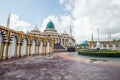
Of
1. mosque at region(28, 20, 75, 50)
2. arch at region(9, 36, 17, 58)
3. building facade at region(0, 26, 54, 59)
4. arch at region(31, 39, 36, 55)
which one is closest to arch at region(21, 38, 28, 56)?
building facade at region(0, 26, 54, 59)

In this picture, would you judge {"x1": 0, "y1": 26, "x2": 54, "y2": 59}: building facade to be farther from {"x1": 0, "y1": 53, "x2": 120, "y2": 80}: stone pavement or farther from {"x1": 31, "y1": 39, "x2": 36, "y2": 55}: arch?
{"x1": 0, "y1": 53, "x2": 120, "y2": 80}: stone pavement

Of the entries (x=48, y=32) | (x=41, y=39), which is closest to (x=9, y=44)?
(x=41, y=39)

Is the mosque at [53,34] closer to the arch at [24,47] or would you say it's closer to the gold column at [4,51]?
the arch at [24,47]

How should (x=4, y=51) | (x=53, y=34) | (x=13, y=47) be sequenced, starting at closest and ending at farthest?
(x=4, y=51) < (x=13, y=47) < (x=53, y=34)

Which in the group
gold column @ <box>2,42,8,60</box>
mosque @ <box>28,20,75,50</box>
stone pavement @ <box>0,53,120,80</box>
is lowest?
stone pavement @ <box>0,53,120,80</box>

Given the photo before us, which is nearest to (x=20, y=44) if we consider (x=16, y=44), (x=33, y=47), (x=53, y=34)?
A: (x=16, y=44)

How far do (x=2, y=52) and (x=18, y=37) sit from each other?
3727 mm

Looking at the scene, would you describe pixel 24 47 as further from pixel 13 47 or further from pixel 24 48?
pixel 13 47

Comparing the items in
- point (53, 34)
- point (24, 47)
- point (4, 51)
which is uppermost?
point (53, 34)

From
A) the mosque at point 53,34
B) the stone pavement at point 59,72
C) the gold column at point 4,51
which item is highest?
the mosque at point 53,34

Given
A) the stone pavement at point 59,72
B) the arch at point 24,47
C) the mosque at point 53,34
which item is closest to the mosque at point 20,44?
the arch at point 24,47

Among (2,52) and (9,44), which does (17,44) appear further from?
(2,52)

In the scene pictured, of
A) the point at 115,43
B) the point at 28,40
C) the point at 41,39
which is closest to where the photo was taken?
the point at 28,40

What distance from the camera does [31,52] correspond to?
71.2 feet
